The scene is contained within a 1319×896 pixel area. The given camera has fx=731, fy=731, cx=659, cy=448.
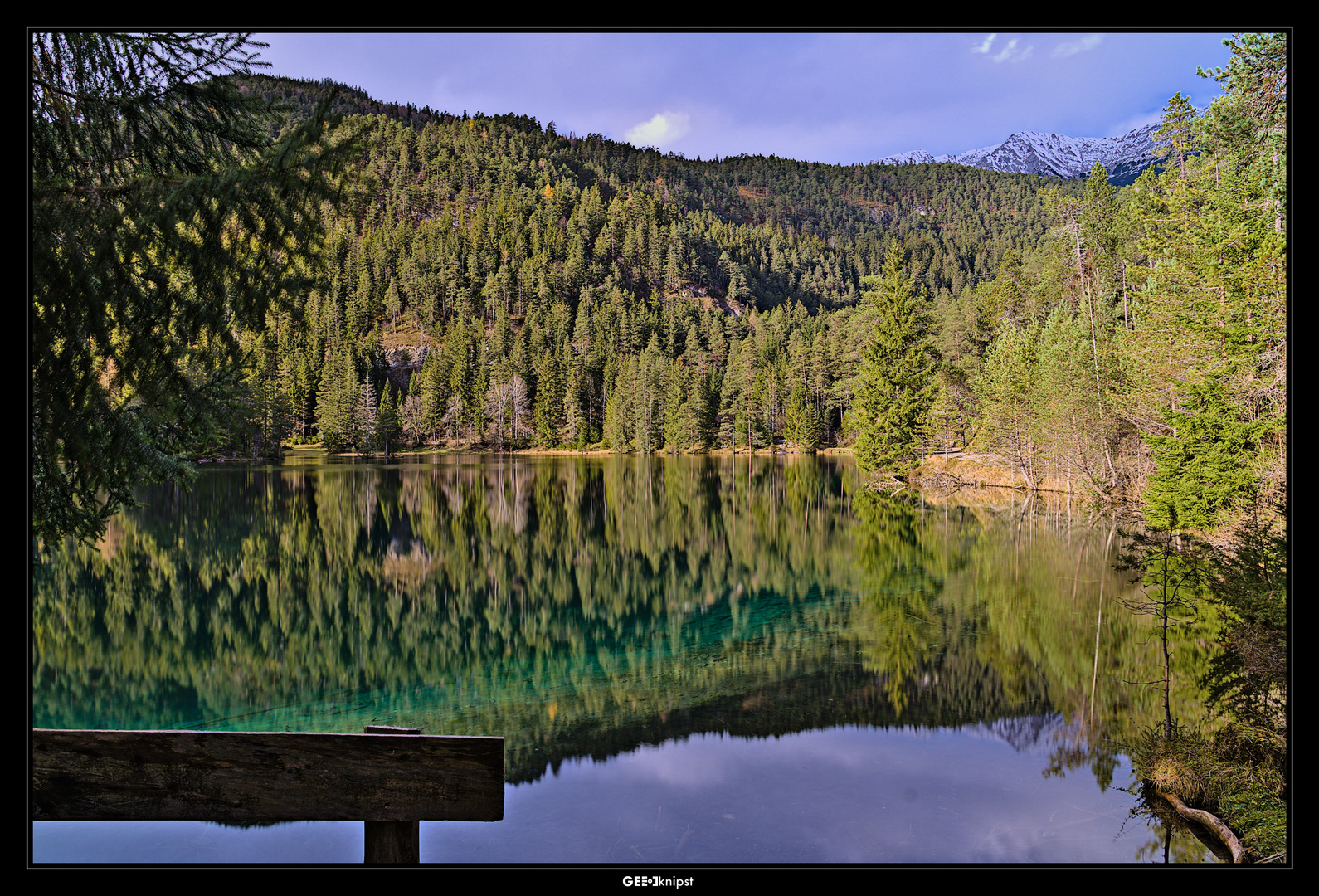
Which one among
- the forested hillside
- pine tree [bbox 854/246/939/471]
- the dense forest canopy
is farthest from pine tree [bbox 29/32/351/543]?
the forested hillside

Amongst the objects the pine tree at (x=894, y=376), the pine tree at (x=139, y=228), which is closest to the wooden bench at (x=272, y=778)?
the pine tree at (x=139, y=228)

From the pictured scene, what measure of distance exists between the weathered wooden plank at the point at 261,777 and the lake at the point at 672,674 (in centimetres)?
91

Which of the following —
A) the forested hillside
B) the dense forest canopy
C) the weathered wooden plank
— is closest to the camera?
the weathered wooden plank

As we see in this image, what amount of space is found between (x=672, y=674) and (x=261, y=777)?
9098 millimetres

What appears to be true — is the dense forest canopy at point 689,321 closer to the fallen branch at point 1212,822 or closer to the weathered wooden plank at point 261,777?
the weathered wooden plank at point 261,777

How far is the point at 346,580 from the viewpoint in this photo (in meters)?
18.3

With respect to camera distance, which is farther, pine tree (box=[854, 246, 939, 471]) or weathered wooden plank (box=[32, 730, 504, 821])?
pine tree (box=[854, 246, 939, 471])

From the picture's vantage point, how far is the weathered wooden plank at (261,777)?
2.92 metres

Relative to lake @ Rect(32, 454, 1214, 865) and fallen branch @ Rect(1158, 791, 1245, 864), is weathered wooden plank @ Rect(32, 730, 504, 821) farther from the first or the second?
fallen branch @ Rect(1158, 791, 1245, 864)

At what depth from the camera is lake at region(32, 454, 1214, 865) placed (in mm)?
7008

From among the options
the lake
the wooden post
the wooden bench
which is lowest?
the lake

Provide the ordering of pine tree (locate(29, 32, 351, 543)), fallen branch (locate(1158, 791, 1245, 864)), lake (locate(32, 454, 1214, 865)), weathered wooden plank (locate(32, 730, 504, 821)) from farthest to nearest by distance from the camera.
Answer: lake (locate(32, 454, 1214, 865))
fallen branch (locate(1158, 791, 1245, 864))
pine tree (locate(29, 32, 351, 543))
weathered wooden plank (locate(32, 730, 504, 821))

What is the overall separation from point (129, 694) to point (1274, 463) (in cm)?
1866
